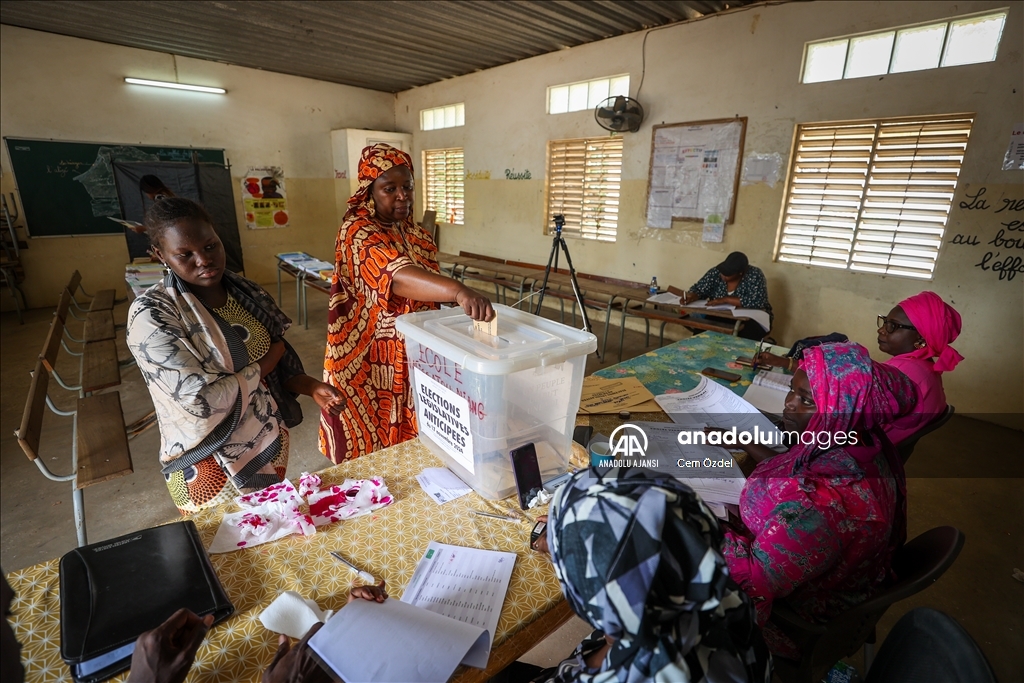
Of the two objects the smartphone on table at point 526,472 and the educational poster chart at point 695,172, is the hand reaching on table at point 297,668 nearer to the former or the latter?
the smartphone on table at point 526,472

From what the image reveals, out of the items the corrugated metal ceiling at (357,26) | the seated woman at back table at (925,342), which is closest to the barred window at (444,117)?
the corrugated metal ceiling at (357,26)

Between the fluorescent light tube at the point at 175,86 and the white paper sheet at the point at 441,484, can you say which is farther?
the fluorescent light tube at the point at 175,86

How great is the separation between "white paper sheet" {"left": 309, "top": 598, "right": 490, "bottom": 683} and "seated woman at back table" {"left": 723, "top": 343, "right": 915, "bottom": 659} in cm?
62

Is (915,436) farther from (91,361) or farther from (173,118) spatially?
(173,118)

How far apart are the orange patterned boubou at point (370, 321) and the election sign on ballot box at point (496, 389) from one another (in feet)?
1.04

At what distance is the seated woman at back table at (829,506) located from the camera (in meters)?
0.97

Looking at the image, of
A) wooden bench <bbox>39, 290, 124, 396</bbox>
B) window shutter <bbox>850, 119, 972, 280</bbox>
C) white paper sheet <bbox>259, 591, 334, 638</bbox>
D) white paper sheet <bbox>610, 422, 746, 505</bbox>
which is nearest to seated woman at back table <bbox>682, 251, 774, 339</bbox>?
window shutter <bbox>850, 119, 972, 280</bbox>

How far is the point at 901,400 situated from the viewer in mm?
1161

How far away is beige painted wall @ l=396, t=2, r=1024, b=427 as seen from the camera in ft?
10.4

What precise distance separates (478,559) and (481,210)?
20.8 ft

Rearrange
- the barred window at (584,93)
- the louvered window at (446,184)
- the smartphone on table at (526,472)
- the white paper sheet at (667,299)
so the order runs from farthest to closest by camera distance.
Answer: the louvered window at (446,184), the barred window at (584,93), the white paper sheet at (667,299), the smartphone on table at (526,472)

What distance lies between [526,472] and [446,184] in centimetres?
706

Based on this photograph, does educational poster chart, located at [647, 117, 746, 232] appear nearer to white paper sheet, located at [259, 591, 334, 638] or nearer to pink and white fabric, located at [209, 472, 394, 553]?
pink and white fabric, located at [209, 472, 394, 553]

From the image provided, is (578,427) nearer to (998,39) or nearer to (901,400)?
(901,400)
